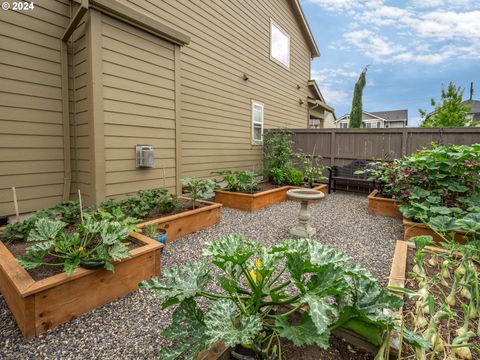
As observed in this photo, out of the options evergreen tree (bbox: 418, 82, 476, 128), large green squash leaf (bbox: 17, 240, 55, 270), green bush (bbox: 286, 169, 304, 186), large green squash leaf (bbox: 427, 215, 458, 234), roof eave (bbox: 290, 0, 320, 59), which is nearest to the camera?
large green squash leaf (bbox: 17, 240, 55, 270)

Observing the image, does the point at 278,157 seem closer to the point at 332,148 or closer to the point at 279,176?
the point at 279,176

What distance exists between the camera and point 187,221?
135 inches

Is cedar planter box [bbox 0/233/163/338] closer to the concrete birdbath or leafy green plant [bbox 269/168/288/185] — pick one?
the concrete birdbath

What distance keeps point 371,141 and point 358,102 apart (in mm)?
12263

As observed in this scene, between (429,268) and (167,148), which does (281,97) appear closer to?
(167,148)

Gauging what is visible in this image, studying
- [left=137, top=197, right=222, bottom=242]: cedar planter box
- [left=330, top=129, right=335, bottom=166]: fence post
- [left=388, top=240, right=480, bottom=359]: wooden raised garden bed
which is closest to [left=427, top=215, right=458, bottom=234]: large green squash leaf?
[left=388, top=240, right=480, bottom=359]: wooden raised garden bed

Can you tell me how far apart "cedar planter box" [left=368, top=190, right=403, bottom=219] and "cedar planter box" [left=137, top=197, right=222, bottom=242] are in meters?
2.94

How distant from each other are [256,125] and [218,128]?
1.88 m

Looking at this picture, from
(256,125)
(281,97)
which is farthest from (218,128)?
(281,97)

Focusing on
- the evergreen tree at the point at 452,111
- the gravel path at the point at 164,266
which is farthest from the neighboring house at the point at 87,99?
the evergreen tree at the point at 452,111

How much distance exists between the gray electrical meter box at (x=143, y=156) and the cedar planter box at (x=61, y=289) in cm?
174

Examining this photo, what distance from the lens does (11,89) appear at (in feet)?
9.82

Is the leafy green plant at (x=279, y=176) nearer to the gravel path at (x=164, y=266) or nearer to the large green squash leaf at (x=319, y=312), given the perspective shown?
the gravel path at (x=164, y=266)

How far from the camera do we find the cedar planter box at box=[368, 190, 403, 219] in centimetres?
446
